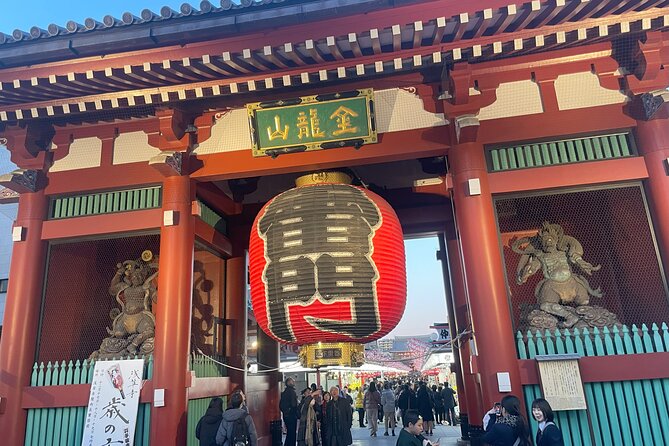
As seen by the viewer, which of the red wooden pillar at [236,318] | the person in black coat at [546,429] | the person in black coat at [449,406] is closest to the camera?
the person in black coat at [546,429]

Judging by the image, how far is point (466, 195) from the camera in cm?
589

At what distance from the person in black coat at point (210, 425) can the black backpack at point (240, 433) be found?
1.26ft

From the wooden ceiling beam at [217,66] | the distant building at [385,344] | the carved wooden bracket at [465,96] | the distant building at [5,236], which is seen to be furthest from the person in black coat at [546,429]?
the distant building at [385,344]

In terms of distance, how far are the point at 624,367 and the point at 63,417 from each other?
6.92 meters

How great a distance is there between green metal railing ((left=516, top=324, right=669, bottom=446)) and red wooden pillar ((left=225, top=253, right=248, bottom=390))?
4.78 meters

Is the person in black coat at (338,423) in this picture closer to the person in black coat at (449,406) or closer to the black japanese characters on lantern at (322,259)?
the black japanese characters on lantern at (322,259)

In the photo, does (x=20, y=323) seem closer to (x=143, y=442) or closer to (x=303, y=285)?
(x=143, y=442)

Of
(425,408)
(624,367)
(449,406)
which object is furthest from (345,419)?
(449,406)

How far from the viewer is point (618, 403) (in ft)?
16.9

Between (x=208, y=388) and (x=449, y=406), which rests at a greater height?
(x=208, y=388)

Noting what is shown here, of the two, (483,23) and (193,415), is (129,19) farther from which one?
(193,415)

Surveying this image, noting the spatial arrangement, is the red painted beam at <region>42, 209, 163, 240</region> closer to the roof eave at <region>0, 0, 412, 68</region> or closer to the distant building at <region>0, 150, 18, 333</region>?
the roof eave at <region>0, 0, 412, 68</region>

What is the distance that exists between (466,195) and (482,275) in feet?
3.37

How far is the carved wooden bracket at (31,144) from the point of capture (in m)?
6.88
